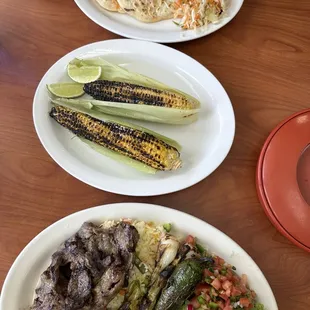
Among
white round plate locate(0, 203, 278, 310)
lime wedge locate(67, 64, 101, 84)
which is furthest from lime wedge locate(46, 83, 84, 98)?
white round plate locate(0, 203, 278, 310)

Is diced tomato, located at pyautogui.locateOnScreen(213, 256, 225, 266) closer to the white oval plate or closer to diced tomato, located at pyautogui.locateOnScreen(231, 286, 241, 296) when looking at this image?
diced tomato, located at pyautogui.locateOnScreen(231, 286, 241, 296)

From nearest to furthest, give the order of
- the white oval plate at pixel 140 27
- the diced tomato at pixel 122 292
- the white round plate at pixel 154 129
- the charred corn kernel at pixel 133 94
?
1. the diced tomato at pixel 122 292
2. the white round plate at pixel 154 129
3. the charred corn kernel at pixel 133 94
4. the white oval plate at pixel 140 27

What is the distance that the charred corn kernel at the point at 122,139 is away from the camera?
1.72m

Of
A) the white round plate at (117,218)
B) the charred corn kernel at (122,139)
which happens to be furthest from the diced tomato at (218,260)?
the charred corn kernel at (122,139)

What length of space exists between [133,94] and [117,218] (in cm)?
50

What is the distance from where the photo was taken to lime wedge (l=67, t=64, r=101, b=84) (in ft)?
6.10

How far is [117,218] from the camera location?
1.66 m

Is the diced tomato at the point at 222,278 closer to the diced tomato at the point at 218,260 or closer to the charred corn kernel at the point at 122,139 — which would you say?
the diced tomato at the point at 218,260

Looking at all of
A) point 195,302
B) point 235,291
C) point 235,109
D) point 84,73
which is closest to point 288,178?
point 235,109

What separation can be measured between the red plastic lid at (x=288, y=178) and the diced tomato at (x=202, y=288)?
1.26 ft

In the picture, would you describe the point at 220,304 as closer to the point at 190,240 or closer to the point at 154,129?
the point at 190,240

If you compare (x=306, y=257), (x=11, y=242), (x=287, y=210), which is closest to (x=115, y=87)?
(x=11, y=242)

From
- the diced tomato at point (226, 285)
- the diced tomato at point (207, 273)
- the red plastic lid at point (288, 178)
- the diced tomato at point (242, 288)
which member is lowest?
the diced tomato at point (242, 288)

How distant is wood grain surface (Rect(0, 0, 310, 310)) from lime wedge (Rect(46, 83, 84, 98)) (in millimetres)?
134
